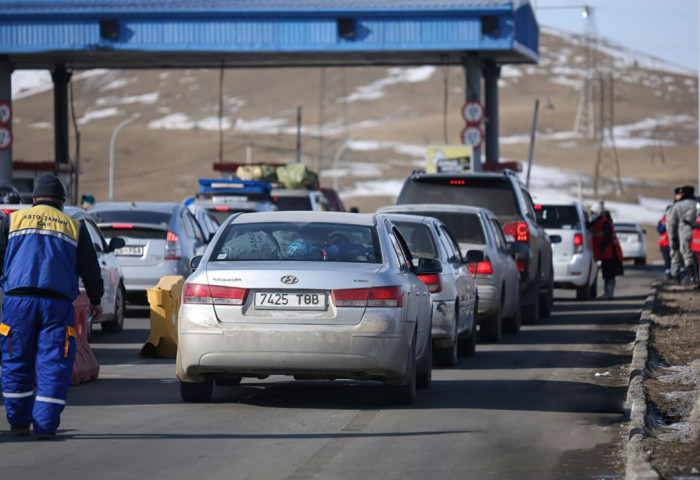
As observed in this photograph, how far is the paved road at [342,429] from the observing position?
864cm

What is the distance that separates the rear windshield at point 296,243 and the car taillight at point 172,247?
9.96 meters

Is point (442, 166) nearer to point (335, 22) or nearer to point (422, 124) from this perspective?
point (335, 22)

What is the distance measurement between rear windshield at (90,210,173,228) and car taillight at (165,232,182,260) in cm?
61

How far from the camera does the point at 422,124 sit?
16800 cm

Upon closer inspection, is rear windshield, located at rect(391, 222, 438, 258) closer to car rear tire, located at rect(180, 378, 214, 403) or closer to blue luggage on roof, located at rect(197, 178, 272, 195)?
car rear tire, located at rect(180, 378, 214, 403)

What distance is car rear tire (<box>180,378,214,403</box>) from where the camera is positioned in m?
11.6

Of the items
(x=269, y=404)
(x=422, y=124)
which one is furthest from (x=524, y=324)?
(x=422, y=124)

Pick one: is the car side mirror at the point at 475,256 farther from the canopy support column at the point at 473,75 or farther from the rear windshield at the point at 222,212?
the canopy support column at the point at 473,75

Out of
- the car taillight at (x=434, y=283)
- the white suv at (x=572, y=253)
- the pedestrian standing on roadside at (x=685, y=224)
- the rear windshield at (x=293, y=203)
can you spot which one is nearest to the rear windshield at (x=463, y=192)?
the car taillight at (x=434, y=283)

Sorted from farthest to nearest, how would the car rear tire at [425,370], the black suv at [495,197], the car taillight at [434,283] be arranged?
the black suv at [495,197] → the car taillight at [434,283] → the car rear tire at [425,370]

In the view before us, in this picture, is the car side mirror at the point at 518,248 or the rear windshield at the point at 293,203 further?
the rear windshield at the point at 293,203

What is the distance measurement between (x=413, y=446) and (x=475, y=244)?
8.50m

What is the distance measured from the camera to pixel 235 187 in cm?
3138

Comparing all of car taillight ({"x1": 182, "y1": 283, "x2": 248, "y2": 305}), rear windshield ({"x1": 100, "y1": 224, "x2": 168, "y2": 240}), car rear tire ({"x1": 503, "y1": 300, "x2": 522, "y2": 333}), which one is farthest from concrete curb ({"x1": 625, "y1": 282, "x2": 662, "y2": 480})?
rear windshield ({"x1": 100, "y1": 224, "x2": 168, "y2": 240})
